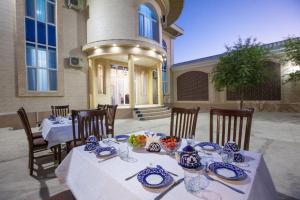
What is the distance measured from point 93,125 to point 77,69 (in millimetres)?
6612

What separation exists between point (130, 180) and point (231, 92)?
1129 centimetres

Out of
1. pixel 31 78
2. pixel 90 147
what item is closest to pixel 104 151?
pixel 90 147

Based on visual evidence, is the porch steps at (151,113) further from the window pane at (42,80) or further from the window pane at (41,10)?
the window pane at (41,10)

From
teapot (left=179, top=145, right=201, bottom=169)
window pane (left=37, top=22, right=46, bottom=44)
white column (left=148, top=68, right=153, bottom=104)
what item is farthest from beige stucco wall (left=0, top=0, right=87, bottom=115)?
teapot (left=179, top=145, right=201, bottom=169)

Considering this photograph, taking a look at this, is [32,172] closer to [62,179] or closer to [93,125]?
[93,125]

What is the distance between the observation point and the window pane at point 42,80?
676 cm

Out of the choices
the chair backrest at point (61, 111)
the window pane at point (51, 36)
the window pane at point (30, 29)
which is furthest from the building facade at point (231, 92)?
the window pane at point (30, 29)

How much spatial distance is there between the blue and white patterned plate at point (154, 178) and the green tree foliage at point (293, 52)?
32.0ft

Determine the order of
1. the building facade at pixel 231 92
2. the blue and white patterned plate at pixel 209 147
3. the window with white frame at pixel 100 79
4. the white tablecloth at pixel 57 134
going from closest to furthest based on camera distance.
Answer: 1. the blue and white patterned plate at pixel 209 147
2. the white tablecloth at pixel 57 134
3. the building facade at pixel 231 92
4. the window with white frame at pixel 100 79

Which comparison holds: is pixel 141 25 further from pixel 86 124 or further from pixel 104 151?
pixel 104 151

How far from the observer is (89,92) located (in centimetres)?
851

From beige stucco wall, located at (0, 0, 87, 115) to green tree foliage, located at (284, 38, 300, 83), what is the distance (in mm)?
10089

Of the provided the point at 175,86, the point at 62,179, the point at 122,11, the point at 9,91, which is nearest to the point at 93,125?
the point at 62,179

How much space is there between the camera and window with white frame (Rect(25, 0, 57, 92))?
21.3 ft
